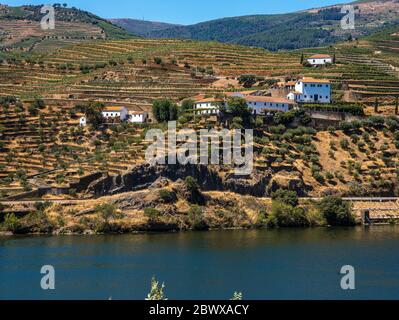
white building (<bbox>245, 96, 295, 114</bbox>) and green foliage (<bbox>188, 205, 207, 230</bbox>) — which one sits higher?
white building (<bbox>245, 96, 295, 114</bbox>)

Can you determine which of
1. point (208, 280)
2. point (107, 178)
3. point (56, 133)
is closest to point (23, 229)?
point (107, 178)

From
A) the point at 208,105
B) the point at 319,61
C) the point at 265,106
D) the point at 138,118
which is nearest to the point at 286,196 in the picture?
the point at 265,106

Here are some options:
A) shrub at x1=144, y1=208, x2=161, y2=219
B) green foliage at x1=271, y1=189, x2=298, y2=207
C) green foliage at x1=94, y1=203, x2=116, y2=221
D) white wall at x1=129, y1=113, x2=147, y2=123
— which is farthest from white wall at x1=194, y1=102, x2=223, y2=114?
green foliage at x1=94, y1=203, x2=116, y2=221

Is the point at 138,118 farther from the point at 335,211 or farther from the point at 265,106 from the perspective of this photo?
the point at 335,211

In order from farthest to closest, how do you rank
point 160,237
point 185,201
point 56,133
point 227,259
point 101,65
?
point 101,65 < point 56,133 < point 185,201 < point 160,237 < point 227,259

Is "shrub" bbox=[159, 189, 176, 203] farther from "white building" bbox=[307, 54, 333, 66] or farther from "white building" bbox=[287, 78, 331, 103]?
"white building" bbox=[307, 54, 333, 66]
